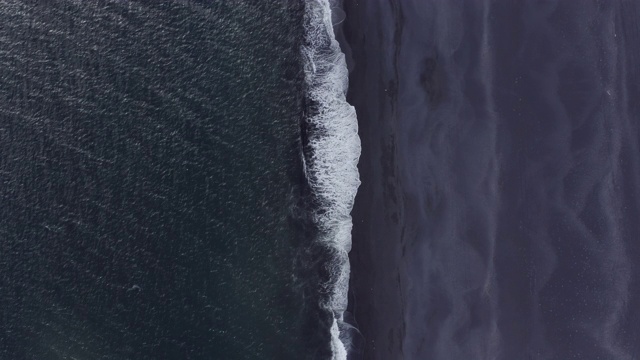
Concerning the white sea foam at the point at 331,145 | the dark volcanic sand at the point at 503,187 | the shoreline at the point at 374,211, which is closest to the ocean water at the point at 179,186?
the white sea foam at the point at 331,145

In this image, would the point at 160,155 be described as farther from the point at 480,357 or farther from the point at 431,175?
the point at 480,357

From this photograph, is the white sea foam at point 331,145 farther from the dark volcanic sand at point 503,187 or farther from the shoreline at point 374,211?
the dark volcanic sand at point 503,187

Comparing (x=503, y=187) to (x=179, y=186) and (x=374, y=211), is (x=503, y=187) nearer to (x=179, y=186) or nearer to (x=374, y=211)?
(x=374, y=211)

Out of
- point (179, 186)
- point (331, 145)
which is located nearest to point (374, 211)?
point (331, 145)

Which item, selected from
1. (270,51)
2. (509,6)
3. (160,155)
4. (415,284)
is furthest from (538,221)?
(160,155)

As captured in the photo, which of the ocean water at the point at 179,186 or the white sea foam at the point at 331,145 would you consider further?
the ocean water at the point at 179,186

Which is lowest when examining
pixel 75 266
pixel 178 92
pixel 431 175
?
pixel 75 266

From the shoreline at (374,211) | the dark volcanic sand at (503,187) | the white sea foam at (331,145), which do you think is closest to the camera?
the dark volcanic sand at (503,187)
